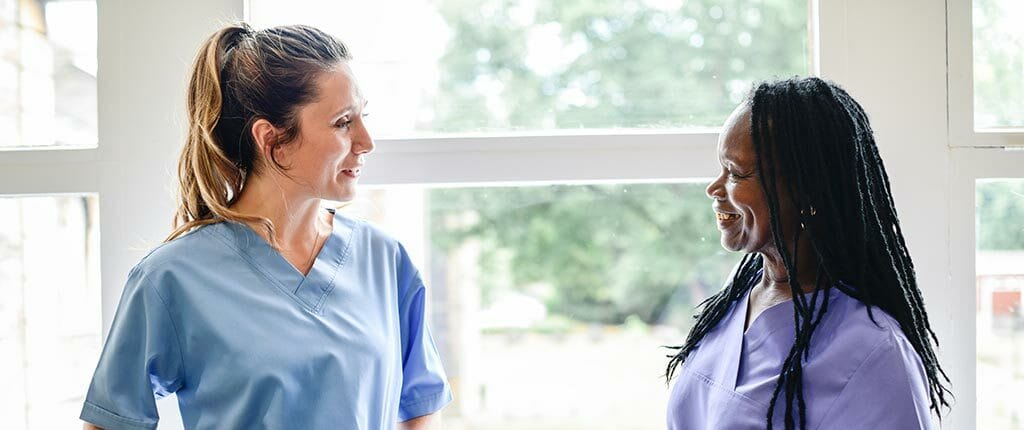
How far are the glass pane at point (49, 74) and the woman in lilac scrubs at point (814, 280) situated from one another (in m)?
0.97

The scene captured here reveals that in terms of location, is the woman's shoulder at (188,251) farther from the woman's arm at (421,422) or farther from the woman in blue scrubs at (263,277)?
the woman's arm at (421,422)

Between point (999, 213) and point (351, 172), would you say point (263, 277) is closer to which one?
point (351, 172)

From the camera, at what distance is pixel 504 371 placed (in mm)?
1431

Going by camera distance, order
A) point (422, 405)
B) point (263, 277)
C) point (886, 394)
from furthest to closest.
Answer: point (422, 405) < point (263, 277) < point (886, 394)

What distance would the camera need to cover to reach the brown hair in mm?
1101

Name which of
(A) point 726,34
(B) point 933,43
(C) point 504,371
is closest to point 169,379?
(C) point 504,371

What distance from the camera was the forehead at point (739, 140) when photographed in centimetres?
102

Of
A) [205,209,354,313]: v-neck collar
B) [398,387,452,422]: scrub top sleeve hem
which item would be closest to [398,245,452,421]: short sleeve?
[398,387,452,422]: scrub top sleeve hem

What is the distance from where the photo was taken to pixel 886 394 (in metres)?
0.89

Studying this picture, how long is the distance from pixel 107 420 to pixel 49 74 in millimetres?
606

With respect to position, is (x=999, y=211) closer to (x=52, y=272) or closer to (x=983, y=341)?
(x=983, y=341)

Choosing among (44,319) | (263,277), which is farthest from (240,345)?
(44,319)

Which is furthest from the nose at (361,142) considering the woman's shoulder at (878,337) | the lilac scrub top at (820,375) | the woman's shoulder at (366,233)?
the woman's shoulder at (878,337)

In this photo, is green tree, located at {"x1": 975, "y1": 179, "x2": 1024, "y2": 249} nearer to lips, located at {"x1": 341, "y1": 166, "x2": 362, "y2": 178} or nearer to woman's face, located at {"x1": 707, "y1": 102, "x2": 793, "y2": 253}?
woman's face, located at {"x1": 707, "y1": 102, "x2": 793, "y2": 253}
